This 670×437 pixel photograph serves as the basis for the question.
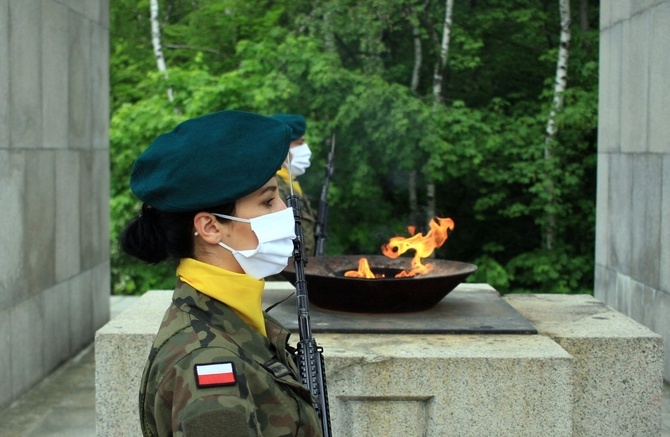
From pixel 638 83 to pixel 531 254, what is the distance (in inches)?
320

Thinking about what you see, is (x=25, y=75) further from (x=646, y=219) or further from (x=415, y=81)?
(x=415, y=81)

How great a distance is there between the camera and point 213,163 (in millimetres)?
2121

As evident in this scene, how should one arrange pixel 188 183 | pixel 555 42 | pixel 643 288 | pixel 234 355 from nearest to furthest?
pixel 234 355
pixel 188 183
pixel 643 288
pixel 555 42

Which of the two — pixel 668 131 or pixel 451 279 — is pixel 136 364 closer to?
pixel 451 279

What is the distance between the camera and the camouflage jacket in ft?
6.17

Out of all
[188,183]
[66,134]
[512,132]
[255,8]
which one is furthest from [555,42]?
[188,183]

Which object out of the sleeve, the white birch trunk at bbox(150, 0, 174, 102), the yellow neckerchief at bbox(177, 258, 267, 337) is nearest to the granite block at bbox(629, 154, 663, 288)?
the yellow neckerchief at bbox(177, 258, 267, 337)

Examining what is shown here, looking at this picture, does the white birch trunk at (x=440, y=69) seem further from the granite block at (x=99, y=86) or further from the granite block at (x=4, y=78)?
the granite block at (x=4, y=78)

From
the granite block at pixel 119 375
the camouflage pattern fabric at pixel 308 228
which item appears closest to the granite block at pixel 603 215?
the camouflage pattern fabric at pixel 308 228

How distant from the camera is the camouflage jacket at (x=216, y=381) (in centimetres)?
188

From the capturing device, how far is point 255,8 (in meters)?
18.7

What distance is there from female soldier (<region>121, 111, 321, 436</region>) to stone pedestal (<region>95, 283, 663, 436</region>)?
203 centimetres

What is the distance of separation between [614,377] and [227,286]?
311cm

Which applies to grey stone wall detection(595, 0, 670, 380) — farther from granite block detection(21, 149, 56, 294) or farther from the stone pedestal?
granite block detection(21, 149, 56, 294)
